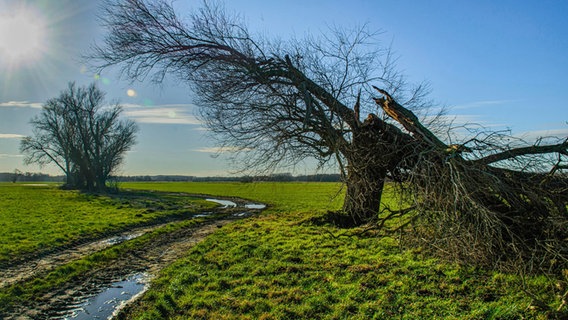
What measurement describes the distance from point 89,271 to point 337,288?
6.10m

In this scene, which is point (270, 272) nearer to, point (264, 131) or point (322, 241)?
point (322, 241)

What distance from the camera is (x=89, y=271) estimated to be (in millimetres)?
8594

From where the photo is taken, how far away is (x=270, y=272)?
7395mm

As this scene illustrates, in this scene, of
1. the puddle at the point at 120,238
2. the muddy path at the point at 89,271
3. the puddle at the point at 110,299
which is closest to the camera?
the puddle at the point at 110,299

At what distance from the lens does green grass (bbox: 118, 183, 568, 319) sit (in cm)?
525

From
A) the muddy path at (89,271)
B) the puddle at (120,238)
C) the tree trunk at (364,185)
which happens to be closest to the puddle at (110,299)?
the muddy path at (89,271)

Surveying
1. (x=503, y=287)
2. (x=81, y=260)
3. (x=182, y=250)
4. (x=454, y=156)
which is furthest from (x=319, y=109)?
(x=81, y=260)

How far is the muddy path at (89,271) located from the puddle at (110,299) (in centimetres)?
17

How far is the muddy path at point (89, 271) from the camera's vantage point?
6.22m

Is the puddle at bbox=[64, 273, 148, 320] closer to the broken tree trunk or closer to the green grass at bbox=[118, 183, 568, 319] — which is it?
the green grass at bbox=[118, 183, 568, 319]

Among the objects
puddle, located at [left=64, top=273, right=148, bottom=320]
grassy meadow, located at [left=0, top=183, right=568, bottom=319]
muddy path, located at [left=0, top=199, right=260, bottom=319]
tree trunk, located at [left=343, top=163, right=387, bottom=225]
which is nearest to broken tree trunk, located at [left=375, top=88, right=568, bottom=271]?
grassy meadow, located at [left=0, top=183, right=568, bottom=319]

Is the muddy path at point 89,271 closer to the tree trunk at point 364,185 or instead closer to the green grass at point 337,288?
the green grass at point 337,288

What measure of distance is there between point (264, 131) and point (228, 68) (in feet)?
7.09

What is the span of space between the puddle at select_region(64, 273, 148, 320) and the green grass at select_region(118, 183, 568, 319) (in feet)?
1.35
